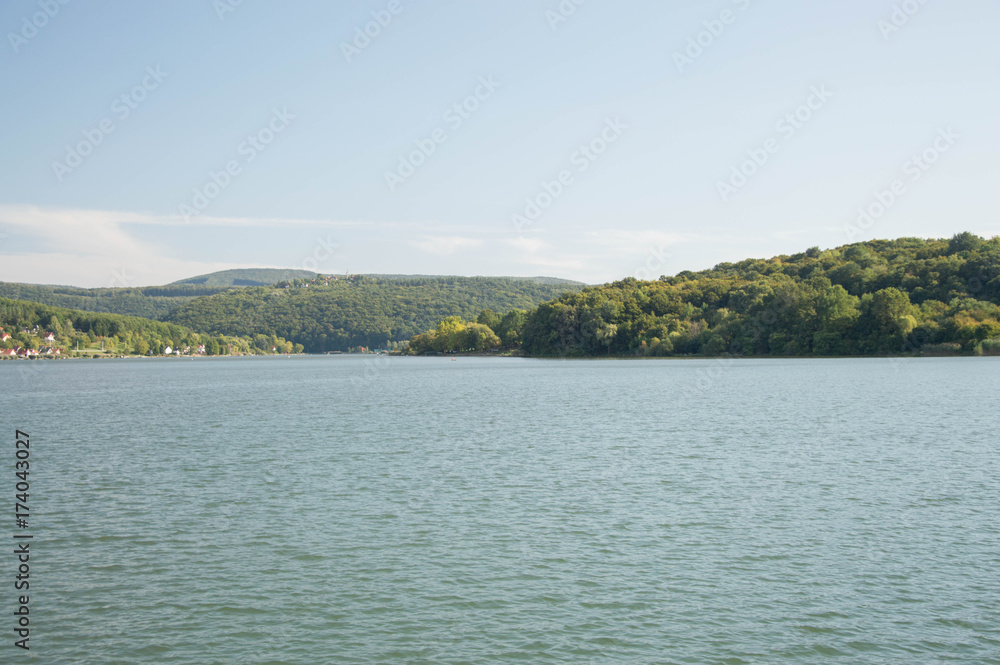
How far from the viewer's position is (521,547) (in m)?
14.3

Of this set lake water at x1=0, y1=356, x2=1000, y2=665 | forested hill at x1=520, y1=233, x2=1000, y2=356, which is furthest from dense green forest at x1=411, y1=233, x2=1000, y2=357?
lake water at x1=0, y1=356, x2=1000, y2=665

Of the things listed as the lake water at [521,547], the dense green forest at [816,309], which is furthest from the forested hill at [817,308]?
the lake water at [521,547]

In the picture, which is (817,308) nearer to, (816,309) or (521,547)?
(816,309)

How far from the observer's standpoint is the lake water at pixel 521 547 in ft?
33.1

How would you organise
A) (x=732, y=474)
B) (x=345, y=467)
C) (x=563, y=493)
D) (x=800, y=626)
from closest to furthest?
1. (x=800, y=626)
2. (x=563, y=493)
3. (x=732, y=474)
4. (x=345, y=467)

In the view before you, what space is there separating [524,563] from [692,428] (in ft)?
68.8

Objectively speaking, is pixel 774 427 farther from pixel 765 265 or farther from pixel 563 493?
pixel 765 265

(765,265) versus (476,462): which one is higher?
(765,265)

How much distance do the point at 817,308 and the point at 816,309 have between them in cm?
22

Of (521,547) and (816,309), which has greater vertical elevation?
(816,309)

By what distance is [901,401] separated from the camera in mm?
42844

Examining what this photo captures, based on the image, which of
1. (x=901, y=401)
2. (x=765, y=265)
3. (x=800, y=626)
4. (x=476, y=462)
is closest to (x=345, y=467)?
(x=476, y=462)

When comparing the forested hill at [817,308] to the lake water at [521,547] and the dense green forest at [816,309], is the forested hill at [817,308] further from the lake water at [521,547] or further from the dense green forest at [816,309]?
the lake water at [521,547]

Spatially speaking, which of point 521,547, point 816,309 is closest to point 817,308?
point 816,309
